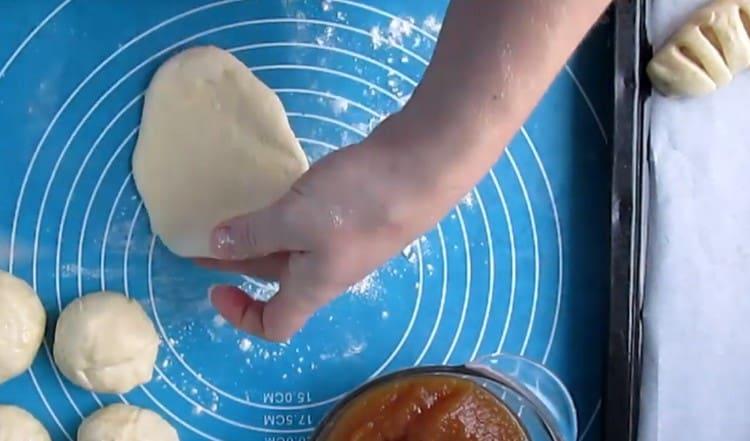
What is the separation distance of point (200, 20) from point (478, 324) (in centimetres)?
42

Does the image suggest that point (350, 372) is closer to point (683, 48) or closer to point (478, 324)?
point (478, 324)

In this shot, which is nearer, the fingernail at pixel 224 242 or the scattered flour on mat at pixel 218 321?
the fingernail at pixel 224 242

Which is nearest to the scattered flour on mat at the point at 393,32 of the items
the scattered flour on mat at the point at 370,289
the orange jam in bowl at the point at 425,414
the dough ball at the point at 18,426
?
the scattered flour on mat at the point at 370,289

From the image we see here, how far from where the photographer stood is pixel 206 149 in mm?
1006

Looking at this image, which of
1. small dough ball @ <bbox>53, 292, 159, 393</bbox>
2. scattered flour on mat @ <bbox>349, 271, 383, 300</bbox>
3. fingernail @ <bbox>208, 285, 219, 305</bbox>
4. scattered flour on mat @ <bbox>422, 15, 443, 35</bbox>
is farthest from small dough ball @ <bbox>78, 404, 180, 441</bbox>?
scattered flour on mat @ <bbox>422, 15, 443, 35</bbox>

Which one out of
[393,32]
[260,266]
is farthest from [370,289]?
[393,32]

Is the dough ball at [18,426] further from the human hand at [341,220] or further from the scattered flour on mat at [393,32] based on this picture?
the scattered flour on mat at [393,32]

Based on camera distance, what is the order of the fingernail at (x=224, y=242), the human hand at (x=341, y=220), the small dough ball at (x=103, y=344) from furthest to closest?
the small dough ball at (x=103, y=344)
the fingernail at (x=224, y=242)
the human hand at (x=341, y=220)

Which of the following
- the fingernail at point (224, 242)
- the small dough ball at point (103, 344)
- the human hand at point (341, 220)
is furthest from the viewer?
the small dough ball at point (103, 344)

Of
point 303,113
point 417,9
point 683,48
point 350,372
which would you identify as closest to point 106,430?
point 350,372

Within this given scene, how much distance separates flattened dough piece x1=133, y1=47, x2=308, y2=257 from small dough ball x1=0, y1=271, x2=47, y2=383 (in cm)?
14

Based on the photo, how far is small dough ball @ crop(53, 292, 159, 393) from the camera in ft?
3.18

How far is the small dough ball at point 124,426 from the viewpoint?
975mm

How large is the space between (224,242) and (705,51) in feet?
1.69
